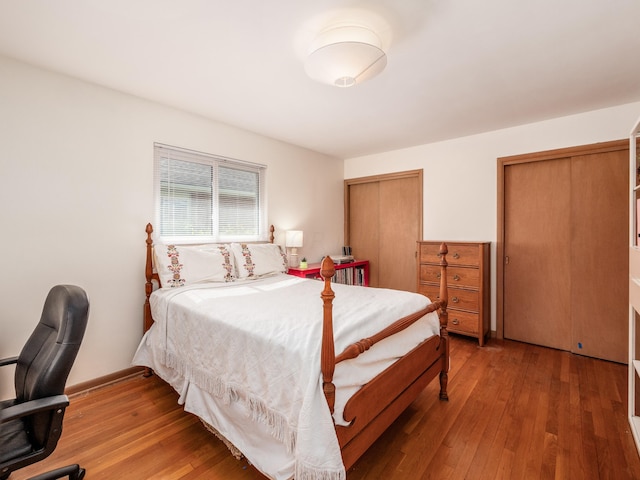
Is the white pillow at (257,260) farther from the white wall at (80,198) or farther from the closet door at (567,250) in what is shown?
the closet door at (567,250)

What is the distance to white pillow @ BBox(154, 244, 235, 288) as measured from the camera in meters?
2.54

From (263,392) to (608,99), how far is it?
364 cm

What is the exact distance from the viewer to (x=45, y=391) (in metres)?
1.19

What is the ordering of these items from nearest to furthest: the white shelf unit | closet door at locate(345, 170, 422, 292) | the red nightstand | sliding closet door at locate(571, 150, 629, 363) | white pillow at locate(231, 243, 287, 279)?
the white shelf unit < sliding closet door at locate(571, 150, 629, 363) < white pillow at locate(231, 243, 287, 279) < the red nightstand < closet door at locate(345, 170, 422, 292)

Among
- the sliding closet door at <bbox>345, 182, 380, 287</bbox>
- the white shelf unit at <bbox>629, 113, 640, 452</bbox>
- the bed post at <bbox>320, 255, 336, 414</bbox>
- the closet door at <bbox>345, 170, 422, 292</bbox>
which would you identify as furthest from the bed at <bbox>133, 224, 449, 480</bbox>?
the sliding closet door at <bbox>345, 182, 380, 287</bbox>

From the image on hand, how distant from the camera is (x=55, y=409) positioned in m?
1.17

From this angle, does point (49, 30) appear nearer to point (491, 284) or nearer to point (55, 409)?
point (55, 409)

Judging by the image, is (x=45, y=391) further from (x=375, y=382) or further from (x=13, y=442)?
(x=375, y=382)

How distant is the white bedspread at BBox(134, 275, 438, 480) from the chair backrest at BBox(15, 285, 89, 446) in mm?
686

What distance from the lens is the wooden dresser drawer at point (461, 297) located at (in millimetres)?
3254

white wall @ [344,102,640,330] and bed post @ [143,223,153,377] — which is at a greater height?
white wall @ [344,102,640,330]

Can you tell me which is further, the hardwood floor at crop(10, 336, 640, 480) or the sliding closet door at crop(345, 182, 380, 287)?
the sliding closet door at crop(345, 182, 380, 287)

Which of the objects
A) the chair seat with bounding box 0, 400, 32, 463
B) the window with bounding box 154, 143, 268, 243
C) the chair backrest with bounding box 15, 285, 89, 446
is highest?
the window with bounding box 154, 143, 268, 243

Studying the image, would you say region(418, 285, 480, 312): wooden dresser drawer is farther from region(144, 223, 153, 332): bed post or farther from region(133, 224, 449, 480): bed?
region(144, 223, 153, 332): bed post
